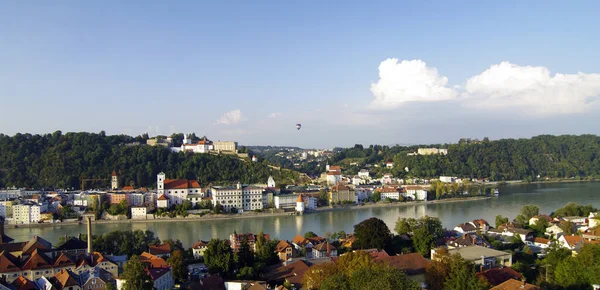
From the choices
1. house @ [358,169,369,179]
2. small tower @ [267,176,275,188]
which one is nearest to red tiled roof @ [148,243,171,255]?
small tower @ [267,176,275,188]

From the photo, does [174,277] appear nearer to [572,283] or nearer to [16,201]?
[572,283]

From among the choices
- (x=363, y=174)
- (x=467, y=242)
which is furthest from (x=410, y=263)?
(x=363, y=174)

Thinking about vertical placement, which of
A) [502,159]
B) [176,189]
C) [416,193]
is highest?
[502,159]

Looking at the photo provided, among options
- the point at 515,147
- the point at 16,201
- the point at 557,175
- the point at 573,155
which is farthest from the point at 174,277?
the point at 573,155

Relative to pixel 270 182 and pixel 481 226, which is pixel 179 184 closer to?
pixel 270 182

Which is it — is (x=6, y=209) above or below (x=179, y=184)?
below

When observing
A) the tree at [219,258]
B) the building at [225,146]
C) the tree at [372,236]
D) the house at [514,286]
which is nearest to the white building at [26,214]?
the tree at [219,258]
